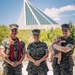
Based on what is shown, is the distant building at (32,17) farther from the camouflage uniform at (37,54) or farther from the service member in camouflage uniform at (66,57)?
the service member in camouflage uniform at (66,57)

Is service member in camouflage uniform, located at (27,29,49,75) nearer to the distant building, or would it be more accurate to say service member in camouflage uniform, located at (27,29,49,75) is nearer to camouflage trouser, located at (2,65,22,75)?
camouflage trouser, located at (2,65,22,75)

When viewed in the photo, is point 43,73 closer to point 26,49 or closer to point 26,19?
point 26,49

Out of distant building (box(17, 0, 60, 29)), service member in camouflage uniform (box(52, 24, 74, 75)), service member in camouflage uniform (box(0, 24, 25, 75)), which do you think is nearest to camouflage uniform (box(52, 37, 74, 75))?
service member in camouflage uniform (box(52, 24, 74, 75))

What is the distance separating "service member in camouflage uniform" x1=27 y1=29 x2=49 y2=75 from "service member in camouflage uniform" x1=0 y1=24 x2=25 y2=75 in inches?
6.4

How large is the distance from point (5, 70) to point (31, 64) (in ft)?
1.51

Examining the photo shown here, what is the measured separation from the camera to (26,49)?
200 inches

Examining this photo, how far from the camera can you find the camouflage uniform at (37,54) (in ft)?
16.5

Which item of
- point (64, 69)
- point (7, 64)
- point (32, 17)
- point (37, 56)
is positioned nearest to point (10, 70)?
point (7, 64)

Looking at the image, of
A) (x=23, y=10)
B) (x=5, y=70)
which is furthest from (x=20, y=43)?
(x=23, y=10)

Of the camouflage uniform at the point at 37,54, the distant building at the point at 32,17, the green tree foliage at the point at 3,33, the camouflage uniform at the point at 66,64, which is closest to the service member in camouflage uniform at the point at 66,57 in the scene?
the camouflage uniform at the point at 66,64

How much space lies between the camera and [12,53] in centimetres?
493

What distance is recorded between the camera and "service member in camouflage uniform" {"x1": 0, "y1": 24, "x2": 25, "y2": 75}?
493cm

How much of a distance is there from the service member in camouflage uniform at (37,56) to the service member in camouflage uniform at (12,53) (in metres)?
0.16

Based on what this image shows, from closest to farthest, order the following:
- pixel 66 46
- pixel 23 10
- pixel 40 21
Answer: pixel 66 46, pixel 40 21, pixel 23 10
